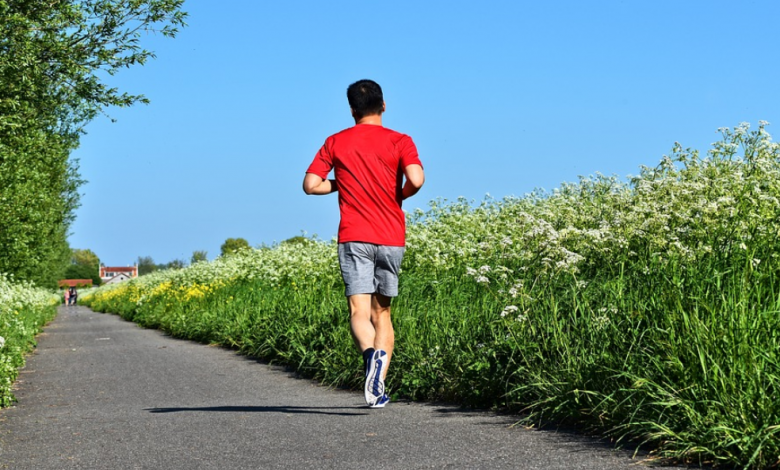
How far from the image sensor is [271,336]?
36.3ft

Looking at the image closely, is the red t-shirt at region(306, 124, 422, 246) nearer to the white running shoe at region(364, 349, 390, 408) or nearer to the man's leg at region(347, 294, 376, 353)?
the man's leg at region(347, 294, 376, 353)

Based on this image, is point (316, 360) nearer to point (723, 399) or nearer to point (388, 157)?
point (388, 157)

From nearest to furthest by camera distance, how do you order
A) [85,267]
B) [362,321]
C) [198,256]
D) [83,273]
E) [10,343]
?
[362,321], [10,343], [198,256], [83,273], [85,267]

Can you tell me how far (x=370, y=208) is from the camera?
6.03 m

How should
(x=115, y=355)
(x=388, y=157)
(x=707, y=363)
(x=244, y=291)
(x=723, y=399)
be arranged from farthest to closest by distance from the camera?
(x=244, y=291) < (x=115, y=355) < (x=388, y=157) < (x=707, y=363) < (x=723, y=399)

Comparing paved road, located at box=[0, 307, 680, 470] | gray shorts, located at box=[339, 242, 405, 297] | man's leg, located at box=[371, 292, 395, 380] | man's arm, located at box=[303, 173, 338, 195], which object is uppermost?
man's arm, located at box=[303, 173, 338, 195]

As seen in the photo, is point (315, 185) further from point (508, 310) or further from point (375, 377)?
point (508, 310)

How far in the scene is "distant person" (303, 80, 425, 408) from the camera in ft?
19.6

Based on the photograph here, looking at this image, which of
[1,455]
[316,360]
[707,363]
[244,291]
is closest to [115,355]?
[244,291]

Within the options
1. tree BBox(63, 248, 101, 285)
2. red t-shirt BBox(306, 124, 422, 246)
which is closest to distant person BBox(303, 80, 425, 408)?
red t-shirt BBox(306, 124, 422, 246)

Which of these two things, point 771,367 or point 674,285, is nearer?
point 771,367

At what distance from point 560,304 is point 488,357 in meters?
0.67

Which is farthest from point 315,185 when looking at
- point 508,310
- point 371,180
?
point 508,310

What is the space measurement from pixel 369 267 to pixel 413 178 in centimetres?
70
